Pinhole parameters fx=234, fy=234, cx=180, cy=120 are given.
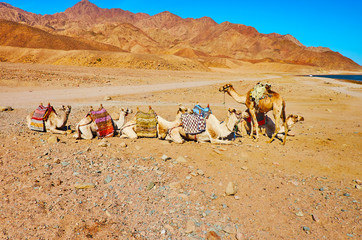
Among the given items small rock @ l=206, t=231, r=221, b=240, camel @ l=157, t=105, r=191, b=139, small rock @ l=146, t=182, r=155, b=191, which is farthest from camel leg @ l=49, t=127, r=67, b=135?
small rock @ l=206, t=231, r=221, b=240

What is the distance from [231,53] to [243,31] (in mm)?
44905

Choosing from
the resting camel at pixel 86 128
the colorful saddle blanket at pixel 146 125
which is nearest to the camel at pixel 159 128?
the colorful saddle blanket at pixel 146 125

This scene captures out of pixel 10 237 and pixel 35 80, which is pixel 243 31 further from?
pixel 10 237

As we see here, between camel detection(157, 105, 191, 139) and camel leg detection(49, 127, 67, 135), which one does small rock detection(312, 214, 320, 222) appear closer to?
camel detection(157, 105, 191, 139)

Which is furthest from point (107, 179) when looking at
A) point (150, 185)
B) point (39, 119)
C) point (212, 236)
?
point (39, 119)

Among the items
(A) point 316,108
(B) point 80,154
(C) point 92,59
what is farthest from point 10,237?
(C) point 92,59

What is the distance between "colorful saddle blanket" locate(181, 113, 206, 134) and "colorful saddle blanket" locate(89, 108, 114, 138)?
2414 millimetres

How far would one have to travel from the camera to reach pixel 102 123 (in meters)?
7.49

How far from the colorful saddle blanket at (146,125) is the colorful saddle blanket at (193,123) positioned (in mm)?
1061

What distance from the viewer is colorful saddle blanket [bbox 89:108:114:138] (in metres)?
7.35

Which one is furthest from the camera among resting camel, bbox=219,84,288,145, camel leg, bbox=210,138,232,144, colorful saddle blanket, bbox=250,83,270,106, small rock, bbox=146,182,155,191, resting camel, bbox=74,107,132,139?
colorful saddle blanket, bbox=250,83,270,106

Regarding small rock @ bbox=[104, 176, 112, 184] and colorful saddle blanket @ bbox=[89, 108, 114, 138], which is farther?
colorful saddle blanket @ bbox=[89, 108, 114, 138]

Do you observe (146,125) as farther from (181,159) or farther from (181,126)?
(181,159)

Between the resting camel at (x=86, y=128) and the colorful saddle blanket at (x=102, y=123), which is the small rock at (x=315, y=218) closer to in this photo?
the colorful saddle blanket at (x=102, y=123)
